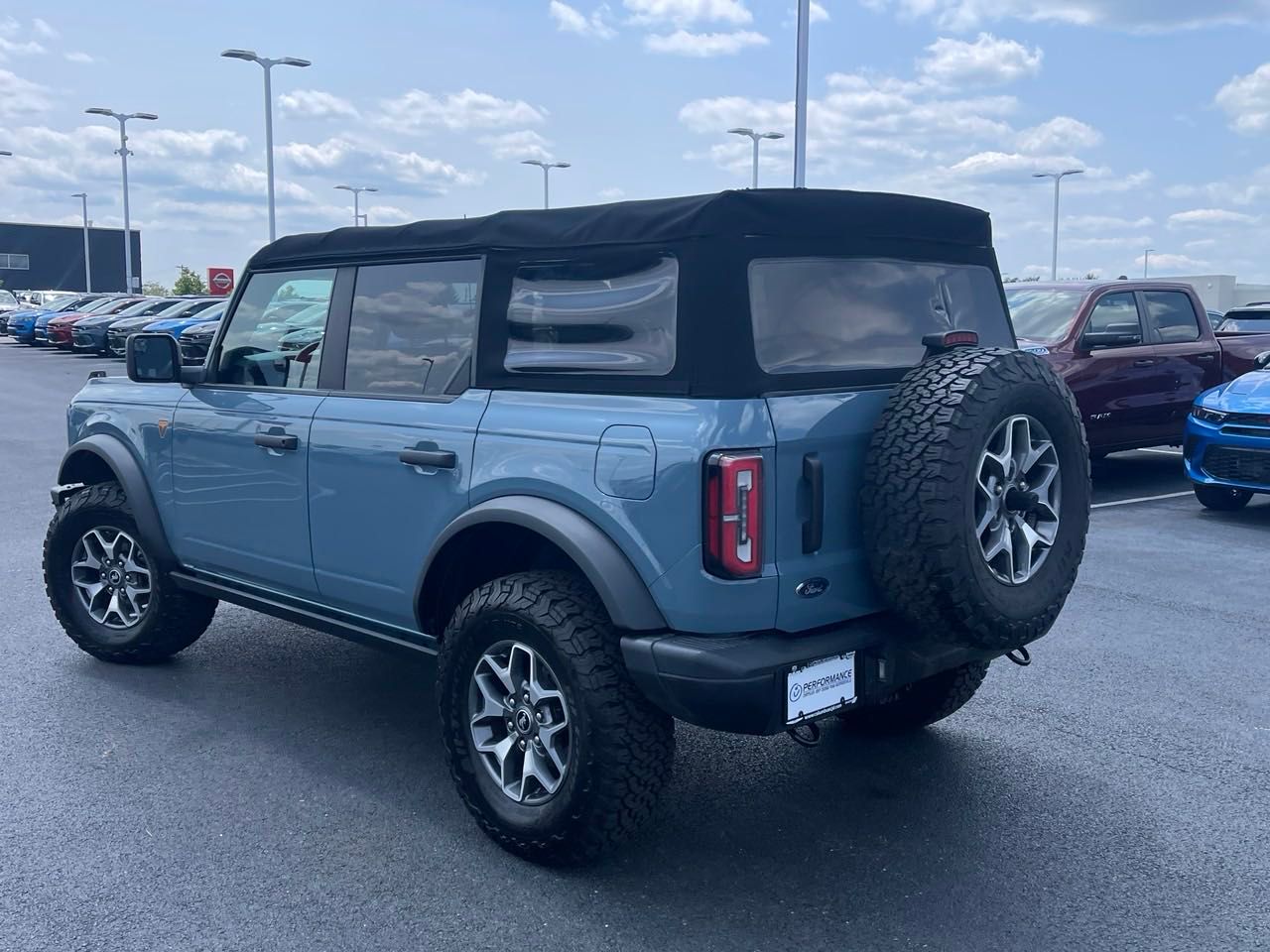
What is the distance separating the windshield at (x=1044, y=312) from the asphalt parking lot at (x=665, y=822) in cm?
520

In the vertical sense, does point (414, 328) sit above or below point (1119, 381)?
above

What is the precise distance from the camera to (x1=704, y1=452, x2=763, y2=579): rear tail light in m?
3.26

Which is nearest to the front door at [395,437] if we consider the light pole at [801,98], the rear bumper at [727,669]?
the rear bumper at [727,669]

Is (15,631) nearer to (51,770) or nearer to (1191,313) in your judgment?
(51,770)

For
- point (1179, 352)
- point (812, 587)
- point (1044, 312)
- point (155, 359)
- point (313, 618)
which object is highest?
point (1044, 312)

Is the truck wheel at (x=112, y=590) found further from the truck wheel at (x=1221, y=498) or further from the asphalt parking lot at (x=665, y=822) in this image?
the truck wheel at (x=1221, y=498)

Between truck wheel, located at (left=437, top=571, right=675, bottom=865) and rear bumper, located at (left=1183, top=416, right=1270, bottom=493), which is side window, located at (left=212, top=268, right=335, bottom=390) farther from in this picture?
rear bumper, located at (left=1183, top=416, right=1270, bottom=493)

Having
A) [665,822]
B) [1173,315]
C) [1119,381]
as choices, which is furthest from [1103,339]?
[665,822]

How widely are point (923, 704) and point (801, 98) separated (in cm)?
1531

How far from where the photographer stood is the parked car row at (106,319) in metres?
28.1

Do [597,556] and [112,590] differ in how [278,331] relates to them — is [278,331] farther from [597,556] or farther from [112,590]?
[597,556]

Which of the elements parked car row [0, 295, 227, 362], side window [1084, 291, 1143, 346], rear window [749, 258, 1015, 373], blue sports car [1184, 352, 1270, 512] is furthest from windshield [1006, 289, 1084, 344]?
parked car row [0, 295, 227, 362]

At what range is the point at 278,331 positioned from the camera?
4910 millimetres

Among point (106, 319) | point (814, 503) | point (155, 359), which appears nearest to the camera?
point (814, 503)
